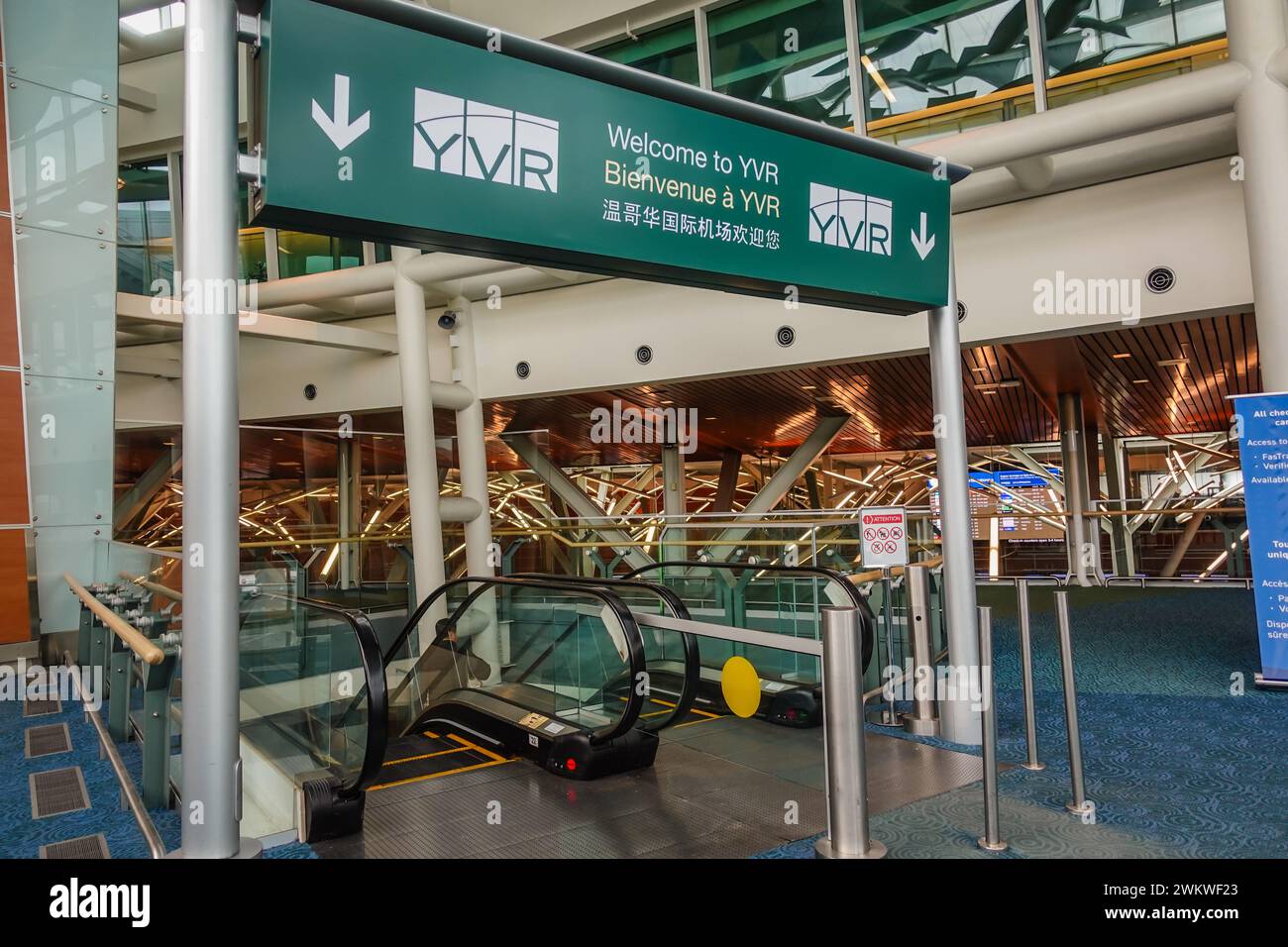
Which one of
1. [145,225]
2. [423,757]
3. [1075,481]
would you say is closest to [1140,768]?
[423,757]

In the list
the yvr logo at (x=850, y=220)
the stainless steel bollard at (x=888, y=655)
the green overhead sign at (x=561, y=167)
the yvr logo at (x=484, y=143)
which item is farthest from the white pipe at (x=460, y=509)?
the yvr logo at (x=484, y=143)

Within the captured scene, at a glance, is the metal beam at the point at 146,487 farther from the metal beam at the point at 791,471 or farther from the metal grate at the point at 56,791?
the metal beam at the point at 791,471

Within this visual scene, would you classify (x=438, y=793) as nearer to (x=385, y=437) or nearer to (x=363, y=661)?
(x=363, y=661)

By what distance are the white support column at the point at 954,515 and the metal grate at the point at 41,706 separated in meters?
6.80

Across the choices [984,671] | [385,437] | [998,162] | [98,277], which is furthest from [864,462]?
[984,671]

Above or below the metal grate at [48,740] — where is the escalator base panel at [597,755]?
below

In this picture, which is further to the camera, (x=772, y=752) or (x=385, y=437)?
(x=385, y=437)

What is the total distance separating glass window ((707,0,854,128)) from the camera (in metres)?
9.59

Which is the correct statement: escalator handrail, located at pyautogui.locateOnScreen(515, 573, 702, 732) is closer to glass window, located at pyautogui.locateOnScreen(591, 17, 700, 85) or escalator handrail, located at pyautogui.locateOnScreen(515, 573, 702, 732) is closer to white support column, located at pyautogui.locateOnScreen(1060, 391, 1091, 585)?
glass window, located at pyautogui.locateOnScreen(591, 17, 700, 85)

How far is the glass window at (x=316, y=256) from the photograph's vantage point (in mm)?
12523

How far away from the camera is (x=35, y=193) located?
843cm

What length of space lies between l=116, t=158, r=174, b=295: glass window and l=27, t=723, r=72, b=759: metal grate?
26.5ft

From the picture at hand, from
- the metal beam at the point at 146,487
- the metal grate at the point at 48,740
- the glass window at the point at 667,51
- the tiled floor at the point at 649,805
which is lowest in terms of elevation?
the tiled floor at the point at 649,805
